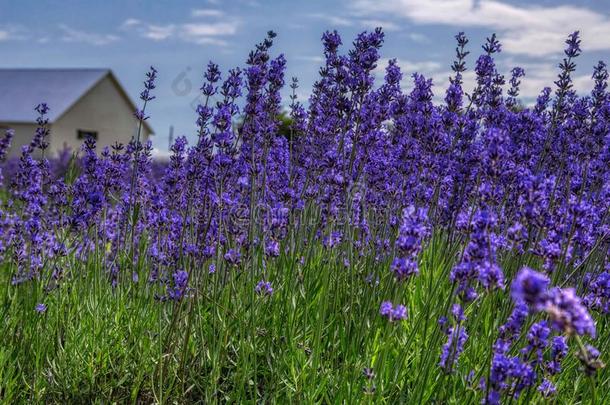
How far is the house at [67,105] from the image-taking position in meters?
29.6

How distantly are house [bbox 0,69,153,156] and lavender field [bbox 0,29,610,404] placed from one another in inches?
1020

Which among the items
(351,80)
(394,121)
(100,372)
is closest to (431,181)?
(394,121)

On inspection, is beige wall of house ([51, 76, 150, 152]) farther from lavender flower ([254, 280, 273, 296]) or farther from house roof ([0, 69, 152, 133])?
lavender flower ([254, 280, 273, 296])

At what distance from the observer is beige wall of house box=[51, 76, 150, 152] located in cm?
2966

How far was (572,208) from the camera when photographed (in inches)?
107

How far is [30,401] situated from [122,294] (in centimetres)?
78

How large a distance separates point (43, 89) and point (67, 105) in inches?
125

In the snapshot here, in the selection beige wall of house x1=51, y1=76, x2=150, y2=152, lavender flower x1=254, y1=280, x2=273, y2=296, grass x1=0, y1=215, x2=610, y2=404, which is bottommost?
grass x1=0, y1=215, x2=610, y2=404

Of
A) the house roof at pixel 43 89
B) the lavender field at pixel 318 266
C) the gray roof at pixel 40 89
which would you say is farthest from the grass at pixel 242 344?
the house roof at pixel 43 89

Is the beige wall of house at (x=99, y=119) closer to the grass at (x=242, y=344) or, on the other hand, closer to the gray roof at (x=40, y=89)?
the gray roof at (x=40, y=89)

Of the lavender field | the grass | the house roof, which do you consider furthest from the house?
the grass

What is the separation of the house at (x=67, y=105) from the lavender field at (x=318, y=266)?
25917 millimetres

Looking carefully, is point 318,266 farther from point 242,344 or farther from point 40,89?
point 40,89

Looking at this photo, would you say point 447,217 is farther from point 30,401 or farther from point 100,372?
point 30,401
